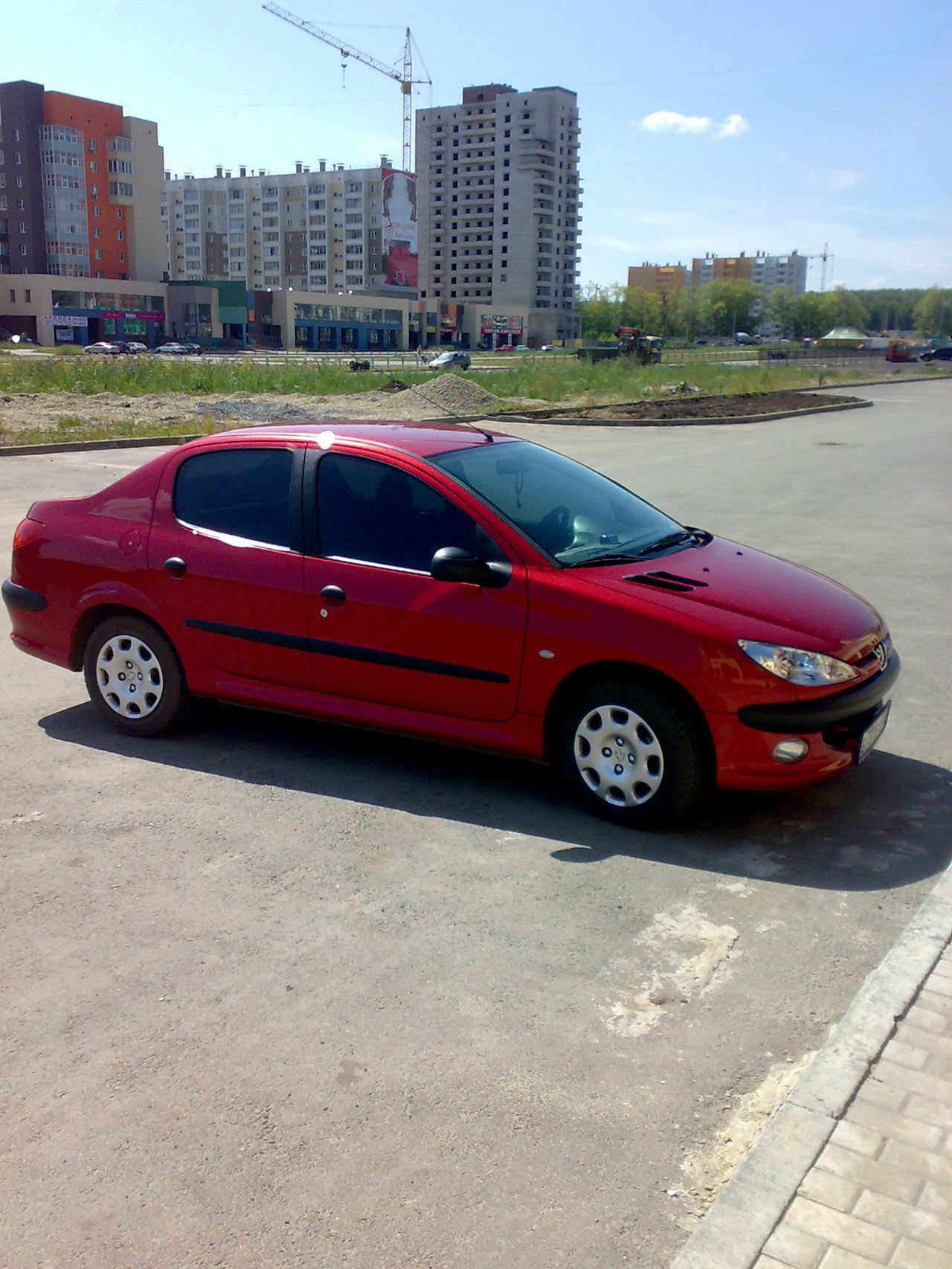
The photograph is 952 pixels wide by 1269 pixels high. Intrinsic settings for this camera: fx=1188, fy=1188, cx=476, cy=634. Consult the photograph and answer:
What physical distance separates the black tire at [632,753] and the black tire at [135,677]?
2096mm

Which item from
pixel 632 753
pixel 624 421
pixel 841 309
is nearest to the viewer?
pixel 632 753

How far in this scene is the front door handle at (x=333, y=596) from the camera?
5.45 m

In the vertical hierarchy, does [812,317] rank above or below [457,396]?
above

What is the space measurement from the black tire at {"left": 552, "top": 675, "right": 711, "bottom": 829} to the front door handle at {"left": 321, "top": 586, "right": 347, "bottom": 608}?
115 cm

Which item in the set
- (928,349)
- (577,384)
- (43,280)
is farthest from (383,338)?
(577,384)

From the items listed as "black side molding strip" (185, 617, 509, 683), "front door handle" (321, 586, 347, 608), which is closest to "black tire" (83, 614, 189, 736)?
"black side molding strip" (185, 617, 509, 683)

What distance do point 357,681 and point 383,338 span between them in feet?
451

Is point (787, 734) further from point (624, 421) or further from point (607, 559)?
point (624, 421)

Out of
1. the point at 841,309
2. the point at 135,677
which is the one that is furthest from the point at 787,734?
the point at 841,309

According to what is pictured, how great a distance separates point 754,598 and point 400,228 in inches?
6093

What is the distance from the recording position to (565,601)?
16.4ft

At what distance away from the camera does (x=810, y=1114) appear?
119 inches

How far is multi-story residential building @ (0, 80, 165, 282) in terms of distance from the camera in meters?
115

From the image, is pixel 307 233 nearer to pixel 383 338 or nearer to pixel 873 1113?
pixel 383 338
